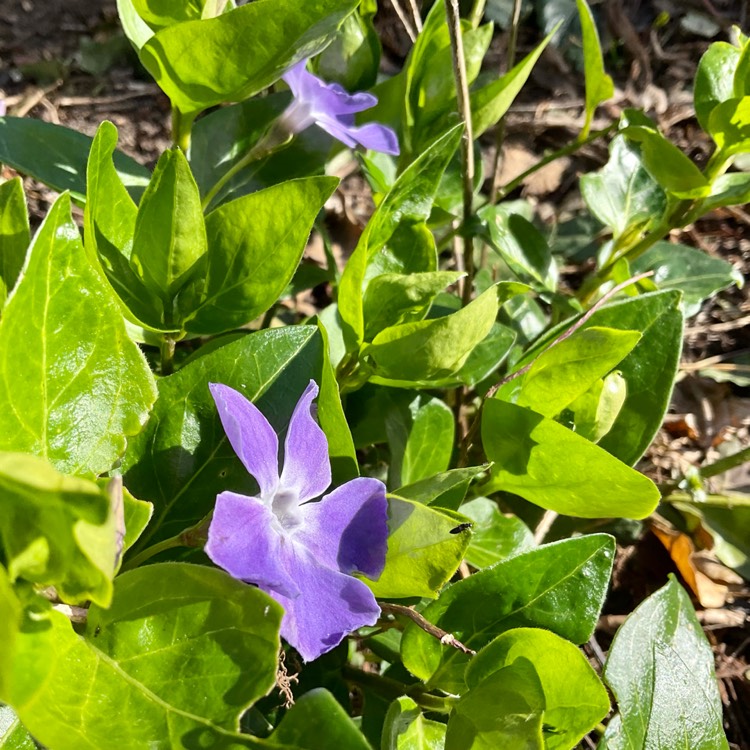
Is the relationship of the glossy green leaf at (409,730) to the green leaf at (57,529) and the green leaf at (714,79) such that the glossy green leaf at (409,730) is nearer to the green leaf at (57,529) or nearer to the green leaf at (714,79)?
the green leaf at (57,529)

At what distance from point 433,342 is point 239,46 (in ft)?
1.41

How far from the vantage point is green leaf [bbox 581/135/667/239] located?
1585mm

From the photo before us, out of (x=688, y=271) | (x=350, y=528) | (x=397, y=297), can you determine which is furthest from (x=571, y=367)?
(x=688, y=271)

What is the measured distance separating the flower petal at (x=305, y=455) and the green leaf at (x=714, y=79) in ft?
2.73

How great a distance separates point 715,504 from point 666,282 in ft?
1.61

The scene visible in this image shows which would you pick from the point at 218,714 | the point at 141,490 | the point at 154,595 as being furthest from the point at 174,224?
the point at 218,714

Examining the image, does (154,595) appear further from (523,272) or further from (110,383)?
(523,272)

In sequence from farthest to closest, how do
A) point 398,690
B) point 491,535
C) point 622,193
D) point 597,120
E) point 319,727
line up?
1. point 597,120
2. point 622,193
3. point 491,535
4. point 398,690
5. point 319,727

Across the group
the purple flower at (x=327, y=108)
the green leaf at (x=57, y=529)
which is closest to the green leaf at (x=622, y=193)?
the purple flower at (x=327, y=108)

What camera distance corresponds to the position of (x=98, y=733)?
0.72 meters

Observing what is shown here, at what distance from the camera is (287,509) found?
3.04ft

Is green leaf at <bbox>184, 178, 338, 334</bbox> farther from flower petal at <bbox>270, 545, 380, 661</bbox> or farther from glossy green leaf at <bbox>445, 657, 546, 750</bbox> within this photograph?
glossy green leaf at <bbox>445, 657, 546, 750</bbox>

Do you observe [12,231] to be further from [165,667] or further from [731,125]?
[731,125]

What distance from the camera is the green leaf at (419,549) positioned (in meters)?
0.83
